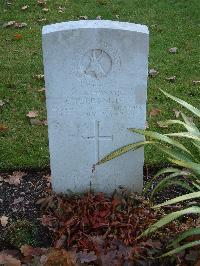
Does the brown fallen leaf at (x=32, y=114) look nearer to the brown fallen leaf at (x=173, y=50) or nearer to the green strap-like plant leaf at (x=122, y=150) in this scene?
the green strap-like plant leaf at (x=122, y=150)

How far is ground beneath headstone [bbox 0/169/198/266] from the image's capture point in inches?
127

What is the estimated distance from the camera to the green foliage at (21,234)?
138 inches

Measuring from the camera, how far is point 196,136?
345 centimetres

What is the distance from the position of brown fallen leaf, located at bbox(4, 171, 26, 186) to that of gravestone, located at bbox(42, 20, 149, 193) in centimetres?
42

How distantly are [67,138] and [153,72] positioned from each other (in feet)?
7.93

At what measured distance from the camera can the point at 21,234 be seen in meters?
3.56

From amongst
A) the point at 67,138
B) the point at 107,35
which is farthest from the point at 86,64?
the point at 67,138

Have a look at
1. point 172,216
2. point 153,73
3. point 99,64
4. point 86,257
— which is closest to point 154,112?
point 153,73

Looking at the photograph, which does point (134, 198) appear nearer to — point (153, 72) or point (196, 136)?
point (196, 136)

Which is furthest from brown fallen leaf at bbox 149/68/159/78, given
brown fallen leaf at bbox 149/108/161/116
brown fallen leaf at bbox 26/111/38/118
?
brown fallen leaf at bbox 26/111/38/118

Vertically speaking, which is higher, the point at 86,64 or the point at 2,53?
the point at 86,64

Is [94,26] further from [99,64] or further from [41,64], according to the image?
[41,64]

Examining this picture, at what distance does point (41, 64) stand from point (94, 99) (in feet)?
8.73

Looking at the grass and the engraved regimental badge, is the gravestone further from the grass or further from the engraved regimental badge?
the grass
